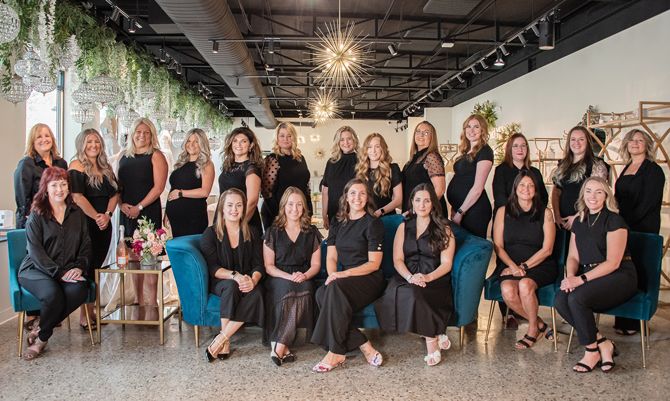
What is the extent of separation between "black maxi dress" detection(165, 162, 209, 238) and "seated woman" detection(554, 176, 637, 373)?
9.69 feet

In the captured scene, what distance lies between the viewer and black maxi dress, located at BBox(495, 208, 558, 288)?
13.0ft

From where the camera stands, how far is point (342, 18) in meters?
8.35

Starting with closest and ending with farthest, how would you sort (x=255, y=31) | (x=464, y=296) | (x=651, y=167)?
(x=464, y=296), (x=651, y=167), (x=255, y=31)

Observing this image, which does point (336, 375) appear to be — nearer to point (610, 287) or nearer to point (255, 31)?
point (610, 287)

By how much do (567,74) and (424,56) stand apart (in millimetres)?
3633

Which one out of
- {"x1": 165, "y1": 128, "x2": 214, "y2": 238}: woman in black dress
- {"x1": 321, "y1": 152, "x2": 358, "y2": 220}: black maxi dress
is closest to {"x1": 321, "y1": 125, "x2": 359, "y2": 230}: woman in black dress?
{"x1": 321, "y1": 152, "x2": 358, "y2": 220}: black maxi dress

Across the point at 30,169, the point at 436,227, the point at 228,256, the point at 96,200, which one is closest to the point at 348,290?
the point at 436,227

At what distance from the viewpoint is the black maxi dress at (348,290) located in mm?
3500

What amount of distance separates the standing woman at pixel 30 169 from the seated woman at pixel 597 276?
410 centimetres

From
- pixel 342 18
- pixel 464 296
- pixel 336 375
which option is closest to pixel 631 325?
pixel 464 296

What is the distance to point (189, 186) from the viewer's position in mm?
4520

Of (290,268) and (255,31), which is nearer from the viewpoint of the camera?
(290,268)

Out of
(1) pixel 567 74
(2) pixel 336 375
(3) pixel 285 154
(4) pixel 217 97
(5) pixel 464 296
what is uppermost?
(4) pixel 217 97

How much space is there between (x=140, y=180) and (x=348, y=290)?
6.95 feet
